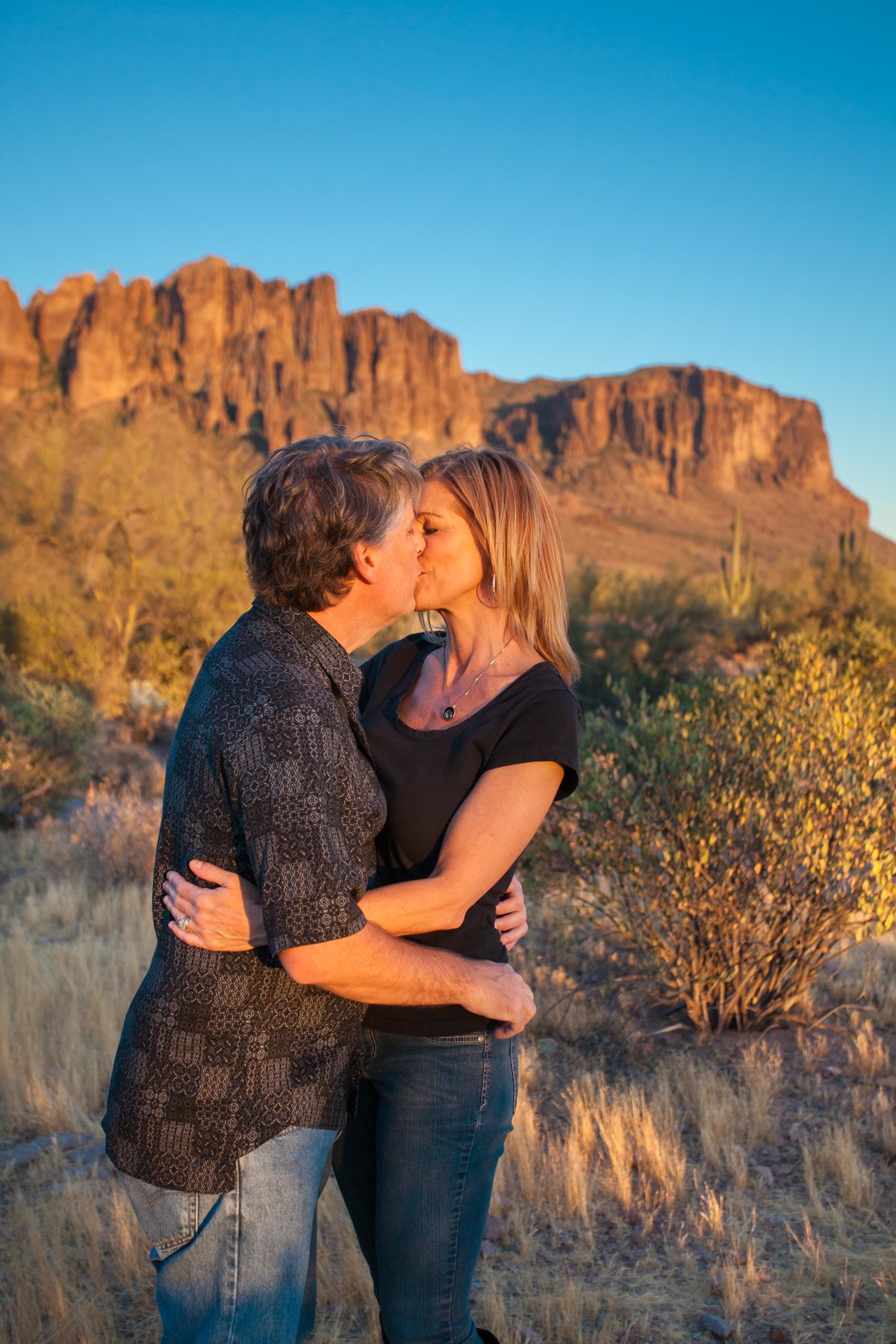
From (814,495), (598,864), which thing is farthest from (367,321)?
(598,864)

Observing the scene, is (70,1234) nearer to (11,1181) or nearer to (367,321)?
(11,1181)

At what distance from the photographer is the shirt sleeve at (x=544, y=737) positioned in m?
1.71

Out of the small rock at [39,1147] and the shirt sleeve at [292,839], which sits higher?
the shirt sleeve at [292,839]

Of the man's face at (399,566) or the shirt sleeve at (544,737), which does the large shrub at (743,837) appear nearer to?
the shirt sleeve at (544,737)

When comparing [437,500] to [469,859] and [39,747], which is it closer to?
[469,859]

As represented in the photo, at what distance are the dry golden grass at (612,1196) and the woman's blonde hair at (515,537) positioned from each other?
196cm

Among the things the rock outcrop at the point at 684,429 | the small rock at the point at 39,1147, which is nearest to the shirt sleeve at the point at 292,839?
the small rock at the point at 39,1147

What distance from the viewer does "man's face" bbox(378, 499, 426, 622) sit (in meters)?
1.67

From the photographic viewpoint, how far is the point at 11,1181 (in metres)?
3.42

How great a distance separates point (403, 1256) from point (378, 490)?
4.50ft

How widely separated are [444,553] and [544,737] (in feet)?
1.65

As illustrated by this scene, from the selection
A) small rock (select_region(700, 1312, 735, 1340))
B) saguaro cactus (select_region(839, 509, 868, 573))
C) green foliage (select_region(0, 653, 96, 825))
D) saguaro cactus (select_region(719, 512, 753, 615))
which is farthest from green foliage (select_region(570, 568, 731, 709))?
small rock (select_region(700, 1312, 735, 1340))

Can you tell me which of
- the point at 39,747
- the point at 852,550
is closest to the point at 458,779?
the point at 39,747

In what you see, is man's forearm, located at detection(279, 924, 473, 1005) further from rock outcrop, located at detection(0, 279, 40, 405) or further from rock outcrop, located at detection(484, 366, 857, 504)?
rock outcrop, located at detection(484, 366, 857, 504)
